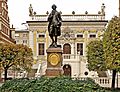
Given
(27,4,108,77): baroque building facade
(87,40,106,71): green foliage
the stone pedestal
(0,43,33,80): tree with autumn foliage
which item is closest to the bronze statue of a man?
the stone pedestal

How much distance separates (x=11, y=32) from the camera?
72.8 meters

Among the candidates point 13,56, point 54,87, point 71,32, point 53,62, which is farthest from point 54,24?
point 71,32

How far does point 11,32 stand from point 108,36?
4347 cm

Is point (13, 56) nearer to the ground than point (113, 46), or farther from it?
nearer to the ground

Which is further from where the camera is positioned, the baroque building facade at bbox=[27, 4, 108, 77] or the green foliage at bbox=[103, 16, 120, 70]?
the baroque building facade at bbox=[27, 4, 108, 77]

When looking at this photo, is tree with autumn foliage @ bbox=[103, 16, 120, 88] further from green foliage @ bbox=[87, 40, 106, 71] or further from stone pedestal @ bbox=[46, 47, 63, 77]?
green foliage @ bbox=[87, 40, 106, 71]

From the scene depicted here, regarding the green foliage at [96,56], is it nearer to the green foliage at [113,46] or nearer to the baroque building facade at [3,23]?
the green foliage at [113,46]

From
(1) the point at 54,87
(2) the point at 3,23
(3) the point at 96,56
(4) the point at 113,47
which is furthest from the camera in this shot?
(2) the point at 3,23

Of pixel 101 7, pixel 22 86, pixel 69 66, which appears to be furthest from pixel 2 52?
pixel 22 86

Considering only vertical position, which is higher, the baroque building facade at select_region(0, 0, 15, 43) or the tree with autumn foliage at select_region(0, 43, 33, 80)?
the baroque building facade at select_region(0, 0, 15, 43)

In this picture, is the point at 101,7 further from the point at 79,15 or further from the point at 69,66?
the point at 69,66

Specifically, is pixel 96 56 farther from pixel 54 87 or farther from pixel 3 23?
pixel 54 87

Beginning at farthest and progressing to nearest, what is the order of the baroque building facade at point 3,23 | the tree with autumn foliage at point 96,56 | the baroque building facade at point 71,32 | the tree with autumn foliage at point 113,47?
the baroque building facade at point 71,32 < the baroque building facade at point 3,23 < the tree with autumn foliage at point 96,56 < the tree with autumn foliage at point 113,47

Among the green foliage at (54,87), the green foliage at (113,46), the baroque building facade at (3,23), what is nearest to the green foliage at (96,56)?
the green foliage at (113,46)
